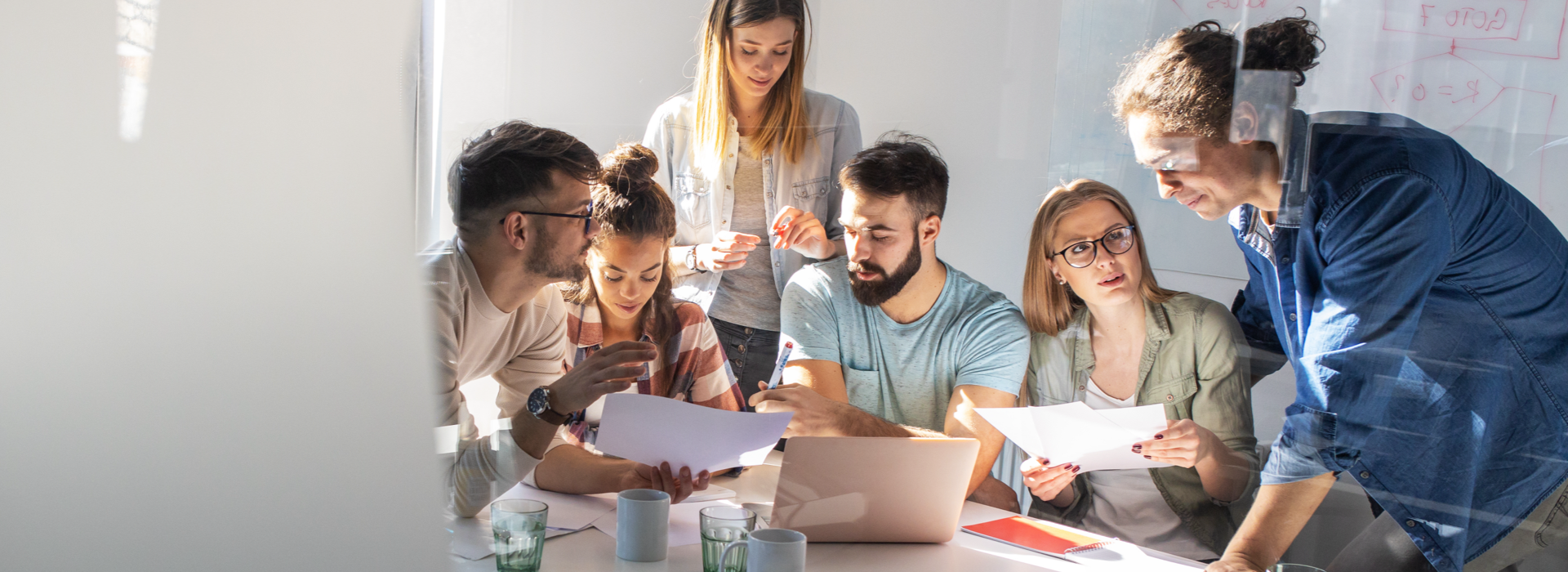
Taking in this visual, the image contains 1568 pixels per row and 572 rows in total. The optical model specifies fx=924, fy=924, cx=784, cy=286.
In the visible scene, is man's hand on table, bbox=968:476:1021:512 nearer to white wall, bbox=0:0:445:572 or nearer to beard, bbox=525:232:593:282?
beard, bbox=525:232:593:282

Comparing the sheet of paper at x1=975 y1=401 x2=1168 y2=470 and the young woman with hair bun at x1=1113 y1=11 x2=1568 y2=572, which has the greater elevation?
the young woman with hair bun at x1=1113 y1=11 x2=1568 y2=572

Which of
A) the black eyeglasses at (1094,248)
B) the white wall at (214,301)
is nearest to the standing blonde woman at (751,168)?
the black eyeglasses at (1094,248)

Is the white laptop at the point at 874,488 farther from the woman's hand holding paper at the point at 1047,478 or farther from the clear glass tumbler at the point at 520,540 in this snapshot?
the clear glass tumbler at the point at 520,540

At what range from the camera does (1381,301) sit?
113 centimetres

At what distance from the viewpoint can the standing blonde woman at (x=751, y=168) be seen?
4.68 feet

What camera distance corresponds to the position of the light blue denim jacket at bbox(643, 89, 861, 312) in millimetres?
1419

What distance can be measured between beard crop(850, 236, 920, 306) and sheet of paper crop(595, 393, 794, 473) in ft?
0.72

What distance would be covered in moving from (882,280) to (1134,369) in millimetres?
382

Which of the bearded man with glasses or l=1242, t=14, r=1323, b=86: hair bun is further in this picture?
the bearded man with glasses

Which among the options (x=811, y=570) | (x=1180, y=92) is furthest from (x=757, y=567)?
(x=1180, y=92)

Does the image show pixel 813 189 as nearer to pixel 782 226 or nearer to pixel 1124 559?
pixel 782 226

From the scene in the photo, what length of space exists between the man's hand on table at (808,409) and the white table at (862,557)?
0.57ft

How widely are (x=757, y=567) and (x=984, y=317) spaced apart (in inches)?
20.2

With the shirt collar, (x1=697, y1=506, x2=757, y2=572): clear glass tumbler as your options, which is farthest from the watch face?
the shirt collar
